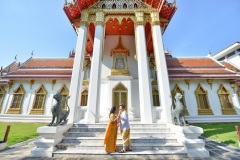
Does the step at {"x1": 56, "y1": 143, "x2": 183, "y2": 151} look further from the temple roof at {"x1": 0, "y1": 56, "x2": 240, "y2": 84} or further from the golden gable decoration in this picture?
the golden gable decoration

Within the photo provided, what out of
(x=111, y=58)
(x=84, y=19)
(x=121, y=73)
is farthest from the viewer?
(x=111, y=58)

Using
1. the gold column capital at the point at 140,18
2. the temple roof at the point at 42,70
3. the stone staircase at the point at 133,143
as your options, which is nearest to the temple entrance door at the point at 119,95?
the stone staircase at the point at 133,143

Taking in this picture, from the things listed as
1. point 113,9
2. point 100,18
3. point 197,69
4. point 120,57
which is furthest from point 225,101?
point 100,18

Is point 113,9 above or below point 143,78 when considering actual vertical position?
above

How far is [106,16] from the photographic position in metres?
8.24

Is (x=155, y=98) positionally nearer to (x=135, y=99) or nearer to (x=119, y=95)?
(x=135, y=99)

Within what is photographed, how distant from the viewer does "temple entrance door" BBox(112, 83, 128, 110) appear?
9086 millimetres

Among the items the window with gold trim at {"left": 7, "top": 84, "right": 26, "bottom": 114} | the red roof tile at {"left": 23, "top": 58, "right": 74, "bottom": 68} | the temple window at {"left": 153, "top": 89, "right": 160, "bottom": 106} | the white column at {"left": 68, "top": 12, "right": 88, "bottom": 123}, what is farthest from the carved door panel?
the window with gold trim at {"left": 7, "top": 84, "right": 26, "bottom": 114}

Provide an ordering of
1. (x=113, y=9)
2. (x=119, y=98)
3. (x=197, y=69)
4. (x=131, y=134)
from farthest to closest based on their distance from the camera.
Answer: (x=197, y=69) < (x=119, y=98) < (x=113, y=9) < (x=131, y=134)

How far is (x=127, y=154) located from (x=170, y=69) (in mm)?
9693

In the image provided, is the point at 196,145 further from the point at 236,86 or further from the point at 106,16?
the point at 236,86

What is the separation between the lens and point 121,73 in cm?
972

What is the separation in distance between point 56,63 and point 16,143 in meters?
9.39

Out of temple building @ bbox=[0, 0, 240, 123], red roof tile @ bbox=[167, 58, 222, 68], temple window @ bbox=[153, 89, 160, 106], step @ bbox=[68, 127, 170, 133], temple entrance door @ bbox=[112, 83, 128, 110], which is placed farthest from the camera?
red roof tile @ bbox=[167, 58, 222, 68]
